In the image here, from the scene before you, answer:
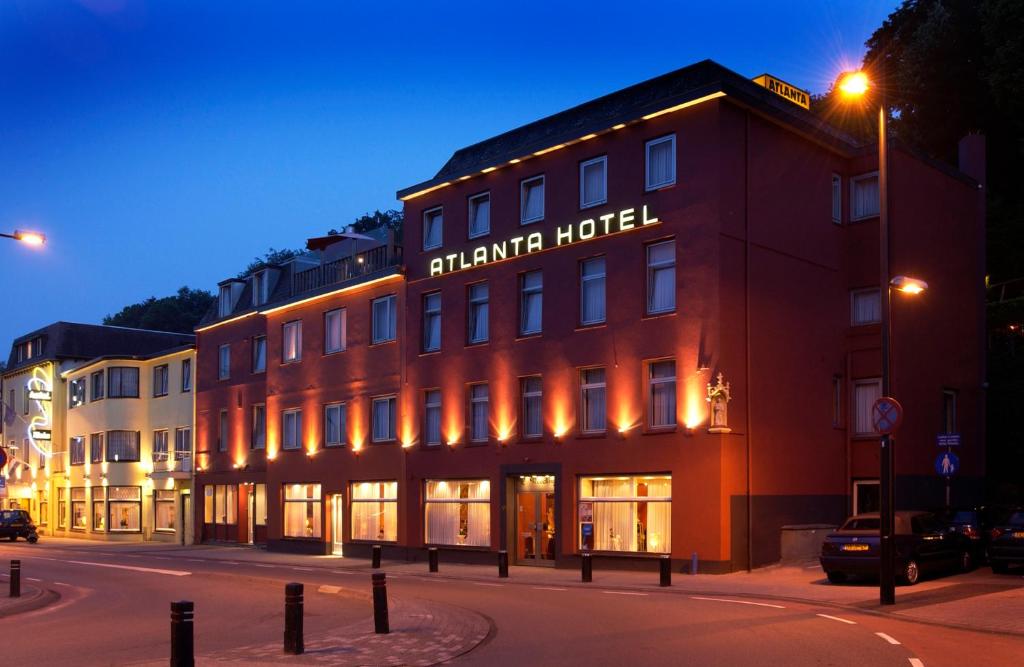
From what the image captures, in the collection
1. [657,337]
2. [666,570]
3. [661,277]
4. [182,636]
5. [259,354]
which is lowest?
[666,570]

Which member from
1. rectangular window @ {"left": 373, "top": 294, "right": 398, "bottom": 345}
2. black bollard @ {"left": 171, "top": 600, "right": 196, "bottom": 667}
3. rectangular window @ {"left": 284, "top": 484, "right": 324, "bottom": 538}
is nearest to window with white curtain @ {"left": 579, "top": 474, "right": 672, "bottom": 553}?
rectangular window @ {"left": 373, "top": 294, "right": 398, "bottom": 345}

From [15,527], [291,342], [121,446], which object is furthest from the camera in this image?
[121,446]

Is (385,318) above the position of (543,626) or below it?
above

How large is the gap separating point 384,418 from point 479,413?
532 cm

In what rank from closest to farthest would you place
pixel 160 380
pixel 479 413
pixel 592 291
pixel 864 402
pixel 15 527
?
pixel 592 291 → pixel 864 402 → pixel 479 413 → pixel 160 380 → pixel 15 527

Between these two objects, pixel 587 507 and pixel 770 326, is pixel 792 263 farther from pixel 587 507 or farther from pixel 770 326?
pixel 587 507

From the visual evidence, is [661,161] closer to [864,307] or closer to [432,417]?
[864,307]

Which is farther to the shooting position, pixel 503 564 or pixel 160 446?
pixel 160 446

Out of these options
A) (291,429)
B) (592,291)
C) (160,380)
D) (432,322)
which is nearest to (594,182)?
(592,291)

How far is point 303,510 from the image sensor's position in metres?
43.9

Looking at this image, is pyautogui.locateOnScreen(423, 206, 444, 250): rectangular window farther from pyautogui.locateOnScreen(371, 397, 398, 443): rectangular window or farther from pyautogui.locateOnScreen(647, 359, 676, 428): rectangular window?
pyautogui.locateOnScreen(647, 359, 676, 428): rectangular window

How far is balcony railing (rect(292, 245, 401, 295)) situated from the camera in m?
41.1

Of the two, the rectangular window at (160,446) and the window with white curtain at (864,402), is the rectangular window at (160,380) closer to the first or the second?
the rectangular window at (160,446)

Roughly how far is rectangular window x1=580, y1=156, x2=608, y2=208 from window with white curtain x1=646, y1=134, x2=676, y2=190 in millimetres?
1522
